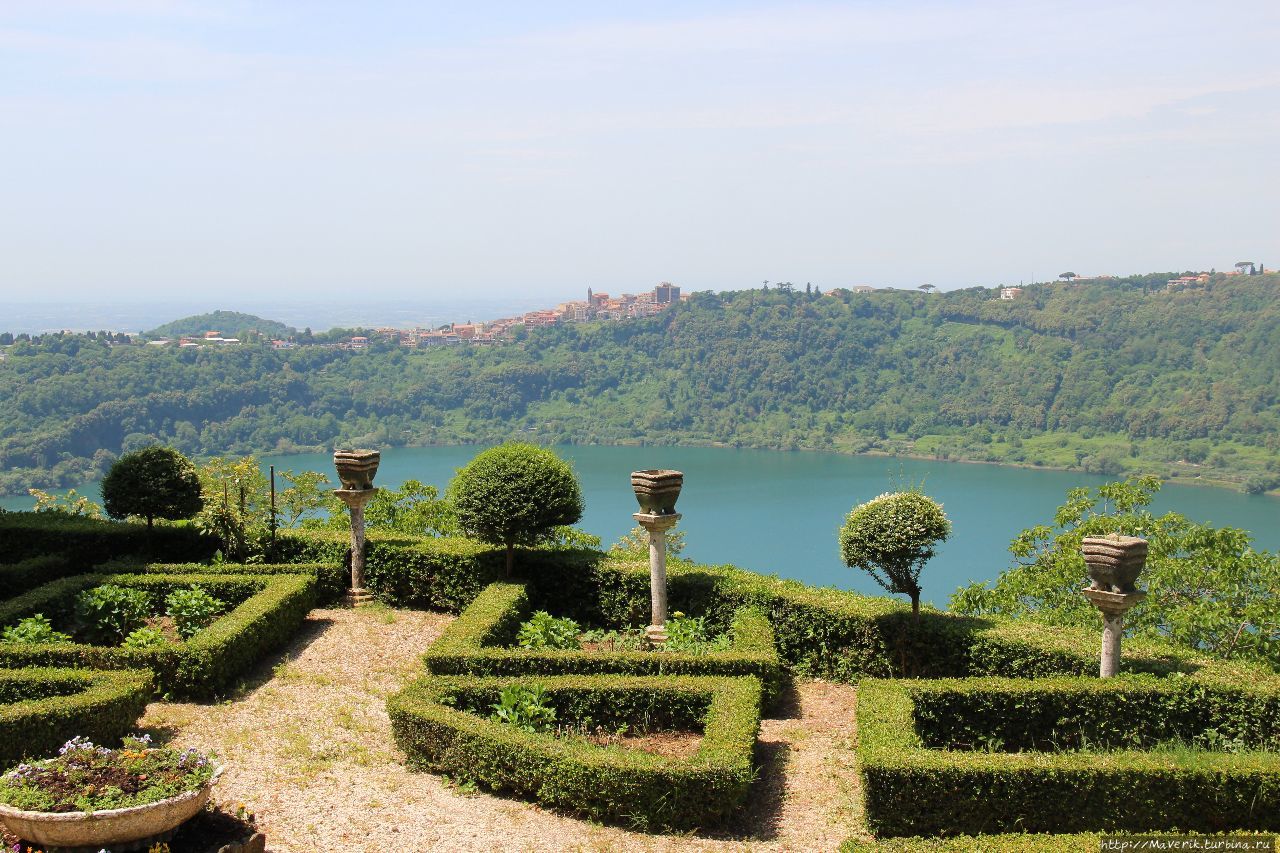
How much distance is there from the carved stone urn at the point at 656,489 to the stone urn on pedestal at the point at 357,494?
143 inches

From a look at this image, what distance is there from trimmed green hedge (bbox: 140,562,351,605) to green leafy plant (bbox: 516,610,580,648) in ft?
10.7

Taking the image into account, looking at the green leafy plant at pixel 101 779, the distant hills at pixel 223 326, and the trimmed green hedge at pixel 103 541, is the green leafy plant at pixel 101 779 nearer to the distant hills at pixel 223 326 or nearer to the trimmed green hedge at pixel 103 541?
the trimmed green hedge at pixel 103 541

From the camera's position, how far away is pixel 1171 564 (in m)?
14.1

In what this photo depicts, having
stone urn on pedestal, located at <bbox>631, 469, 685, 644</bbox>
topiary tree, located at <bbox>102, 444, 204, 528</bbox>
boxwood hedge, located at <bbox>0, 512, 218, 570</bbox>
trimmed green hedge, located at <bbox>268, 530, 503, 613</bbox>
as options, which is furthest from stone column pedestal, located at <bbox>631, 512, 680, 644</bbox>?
topiary tree, located at <bbox>102, 444, 204, 528</bbox>

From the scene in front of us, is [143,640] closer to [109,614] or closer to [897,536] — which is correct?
[109,614]

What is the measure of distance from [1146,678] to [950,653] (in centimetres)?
194

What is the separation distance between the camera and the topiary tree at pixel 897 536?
9.66 metres

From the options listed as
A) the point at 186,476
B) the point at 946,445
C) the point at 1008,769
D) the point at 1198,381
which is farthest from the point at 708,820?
the point at 1198,381

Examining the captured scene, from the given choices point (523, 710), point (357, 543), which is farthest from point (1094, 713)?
point (357, 543)

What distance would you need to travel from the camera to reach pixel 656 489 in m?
10.5

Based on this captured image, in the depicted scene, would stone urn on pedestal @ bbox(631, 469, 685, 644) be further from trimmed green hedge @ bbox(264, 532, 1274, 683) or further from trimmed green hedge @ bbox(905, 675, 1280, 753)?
trimmed green hedge @ bbox(905, 675, 1280, 753)

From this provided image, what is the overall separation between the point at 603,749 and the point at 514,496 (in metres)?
5.04

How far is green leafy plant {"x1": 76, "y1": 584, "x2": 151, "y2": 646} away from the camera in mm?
11039

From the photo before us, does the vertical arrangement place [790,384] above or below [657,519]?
Answer: below
